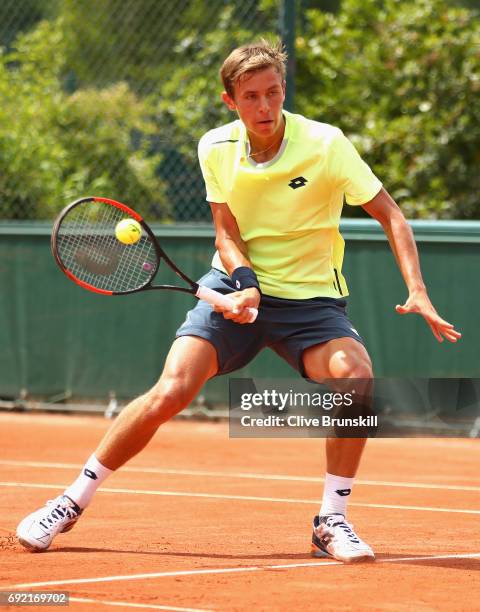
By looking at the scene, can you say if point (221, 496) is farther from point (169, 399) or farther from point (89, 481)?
point (169, 399)

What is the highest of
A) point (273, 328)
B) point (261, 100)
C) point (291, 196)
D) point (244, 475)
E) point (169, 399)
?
point (261, 100)

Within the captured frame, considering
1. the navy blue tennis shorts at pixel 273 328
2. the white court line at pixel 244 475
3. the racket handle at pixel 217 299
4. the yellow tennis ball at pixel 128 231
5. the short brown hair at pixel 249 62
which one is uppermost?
the short brown hair at pixel 249 62

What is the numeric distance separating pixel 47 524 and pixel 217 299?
107cm

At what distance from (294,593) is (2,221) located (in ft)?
24.6

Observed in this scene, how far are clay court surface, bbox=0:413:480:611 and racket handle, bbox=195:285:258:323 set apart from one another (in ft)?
2.99

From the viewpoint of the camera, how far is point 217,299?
15.0ft

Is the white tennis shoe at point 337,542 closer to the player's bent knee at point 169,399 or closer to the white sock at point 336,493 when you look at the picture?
the white sock at point 336,493

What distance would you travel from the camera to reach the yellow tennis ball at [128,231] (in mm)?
4824

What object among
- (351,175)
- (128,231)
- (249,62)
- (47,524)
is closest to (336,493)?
(47,524)

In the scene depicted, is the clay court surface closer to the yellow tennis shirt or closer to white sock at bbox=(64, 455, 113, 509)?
white sock at bbox=(64, 455, 113, 509)

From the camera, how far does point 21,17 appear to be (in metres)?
11.3

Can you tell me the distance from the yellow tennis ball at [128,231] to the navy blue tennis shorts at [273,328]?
40 centimetres

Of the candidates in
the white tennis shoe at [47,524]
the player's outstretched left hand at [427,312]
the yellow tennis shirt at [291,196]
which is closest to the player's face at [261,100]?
the yellow tennis shirt at [291,196]

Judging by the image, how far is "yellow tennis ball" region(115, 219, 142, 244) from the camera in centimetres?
482
